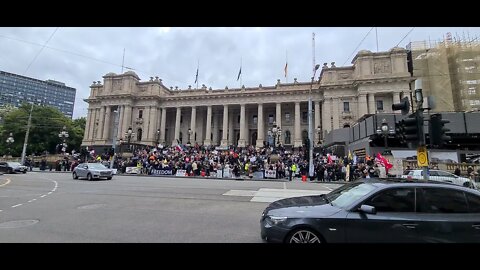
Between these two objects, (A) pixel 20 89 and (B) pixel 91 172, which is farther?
(A) pixel 20 89

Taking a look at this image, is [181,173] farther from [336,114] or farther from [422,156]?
[336,114]

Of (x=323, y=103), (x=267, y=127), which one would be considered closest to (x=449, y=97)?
(x=323, y=103)

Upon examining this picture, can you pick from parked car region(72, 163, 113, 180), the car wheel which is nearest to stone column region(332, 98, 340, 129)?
parked car region(72, 163, 113, 180)

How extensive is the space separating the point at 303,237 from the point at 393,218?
147cm

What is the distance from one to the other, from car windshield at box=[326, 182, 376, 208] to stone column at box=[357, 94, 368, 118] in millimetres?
50697

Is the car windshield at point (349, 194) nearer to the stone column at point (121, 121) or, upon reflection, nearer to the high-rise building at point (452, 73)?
the high-rise building at point (452, 73)

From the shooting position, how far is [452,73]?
140ft

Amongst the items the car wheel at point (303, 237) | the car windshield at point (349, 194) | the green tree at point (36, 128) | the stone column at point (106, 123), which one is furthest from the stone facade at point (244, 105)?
the car wheel at point (303, 237)

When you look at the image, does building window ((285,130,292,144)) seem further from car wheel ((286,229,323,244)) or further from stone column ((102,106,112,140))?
car wheel ((286,229,323,244))

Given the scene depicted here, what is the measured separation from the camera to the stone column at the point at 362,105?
51656 millimetres

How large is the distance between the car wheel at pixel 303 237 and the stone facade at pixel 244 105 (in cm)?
5111

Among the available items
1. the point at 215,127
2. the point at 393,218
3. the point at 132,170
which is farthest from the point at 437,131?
the point at 215,127
